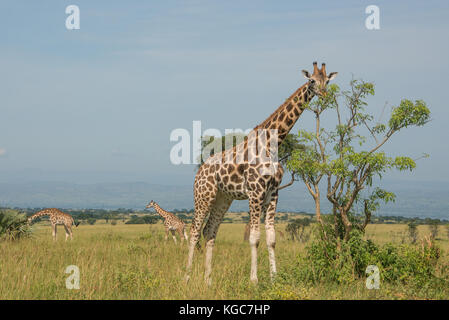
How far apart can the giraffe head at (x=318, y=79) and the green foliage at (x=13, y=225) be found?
Result: 43.3ft

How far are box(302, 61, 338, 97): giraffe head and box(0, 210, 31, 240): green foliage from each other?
13.2 m

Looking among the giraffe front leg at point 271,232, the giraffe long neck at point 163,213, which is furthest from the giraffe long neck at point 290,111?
the giraffe long neck at point 163,213

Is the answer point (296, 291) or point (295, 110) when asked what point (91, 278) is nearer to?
point (296, 291)

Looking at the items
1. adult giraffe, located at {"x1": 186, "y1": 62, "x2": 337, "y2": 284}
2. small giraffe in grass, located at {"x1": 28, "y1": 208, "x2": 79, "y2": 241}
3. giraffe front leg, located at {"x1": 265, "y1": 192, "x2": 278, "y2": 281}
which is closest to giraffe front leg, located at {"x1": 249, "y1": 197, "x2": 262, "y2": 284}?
adult giraffe, located at {"x1": 186, "y1": 62, "x2": 337, "y2": 284}

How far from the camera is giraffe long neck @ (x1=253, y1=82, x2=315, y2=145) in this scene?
971 centimetres

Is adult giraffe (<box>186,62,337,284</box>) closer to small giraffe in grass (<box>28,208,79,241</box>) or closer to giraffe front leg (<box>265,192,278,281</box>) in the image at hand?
giraffe front leg (<box>265,192,278,281</box>)

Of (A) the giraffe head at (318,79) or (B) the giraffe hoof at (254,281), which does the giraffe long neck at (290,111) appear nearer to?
(A) the giraffe head at (318,79)

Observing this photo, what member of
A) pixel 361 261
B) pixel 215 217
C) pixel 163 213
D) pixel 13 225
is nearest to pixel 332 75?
pixel 215 217

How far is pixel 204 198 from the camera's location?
34.1 ft

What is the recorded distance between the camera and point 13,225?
18.3m

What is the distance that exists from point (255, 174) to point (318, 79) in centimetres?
231
